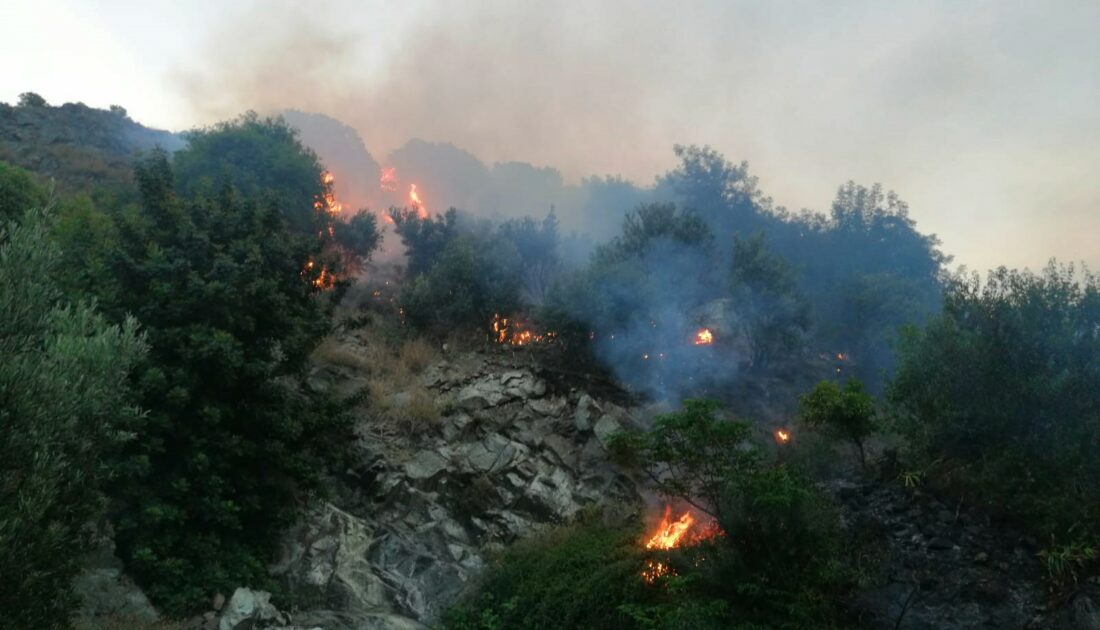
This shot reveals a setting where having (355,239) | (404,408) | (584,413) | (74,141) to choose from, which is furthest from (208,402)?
(74,141)

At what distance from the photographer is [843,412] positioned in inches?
753

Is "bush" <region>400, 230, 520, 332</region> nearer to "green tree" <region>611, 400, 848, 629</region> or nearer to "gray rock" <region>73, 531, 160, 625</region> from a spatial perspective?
"green tree" <region>611, 400, 848, 629</region>

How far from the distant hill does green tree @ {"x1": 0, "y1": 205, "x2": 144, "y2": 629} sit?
34288 millimetres

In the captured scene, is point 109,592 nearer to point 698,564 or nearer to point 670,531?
point 698,564

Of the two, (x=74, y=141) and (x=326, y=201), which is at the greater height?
(x=74, y=141)

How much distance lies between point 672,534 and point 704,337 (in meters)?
13.8

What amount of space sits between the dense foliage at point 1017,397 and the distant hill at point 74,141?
141 ft

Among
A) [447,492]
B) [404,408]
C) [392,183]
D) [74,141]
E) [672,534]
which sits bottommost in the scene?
[447,492]

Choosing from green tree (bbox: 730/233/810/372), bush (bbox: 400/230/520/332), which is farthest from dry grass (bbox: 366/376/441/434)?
green tree (bbox: 730/233/810/372)

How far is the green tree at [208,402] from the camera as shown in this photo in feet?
47.2

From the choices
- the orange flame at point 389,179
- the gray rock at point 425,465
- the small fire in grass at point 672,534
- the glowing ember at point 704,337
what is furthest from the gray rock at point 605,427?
the orange flame at point 389,179

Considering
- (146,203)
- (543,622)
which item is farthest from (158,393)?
(543,622)

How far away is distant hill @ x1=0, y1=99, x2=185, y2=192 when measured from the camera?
40781mm

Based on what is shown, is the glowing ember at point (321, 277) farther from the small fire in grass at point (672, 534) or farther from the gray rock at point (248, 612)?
the small fire in grass at point (672, 534)
